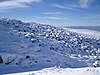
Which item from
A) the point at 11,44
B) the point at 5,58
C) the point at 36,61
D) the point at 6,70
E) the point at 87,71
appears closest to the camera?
the point at 87,71

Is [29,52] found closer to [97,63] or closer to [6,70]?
[6,70]

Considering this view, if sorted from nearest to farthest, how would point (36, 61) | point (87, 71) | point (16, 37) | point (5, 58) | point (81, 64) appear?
point (87, 71) → point (5, 58) → point (36, 61) → point (81, 64) → point (16, 37)

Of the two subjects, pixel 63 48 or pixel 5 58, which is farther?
pixel 63 48

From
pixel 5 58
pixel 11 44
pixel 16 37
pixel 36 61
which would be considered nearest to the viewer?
pixel 5 58

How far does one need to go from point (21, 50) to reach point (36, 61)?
14.9 ft

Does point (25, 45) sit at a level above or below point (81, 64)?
above

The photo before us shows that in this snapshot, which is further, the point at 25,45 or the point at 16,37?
the point at 16,37

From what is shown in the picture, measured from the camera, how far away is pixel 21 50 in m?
31.5

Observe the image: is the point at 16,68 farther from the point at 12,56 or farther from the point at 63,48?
the point at 63,48

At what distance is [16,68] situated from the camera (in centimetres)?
2511

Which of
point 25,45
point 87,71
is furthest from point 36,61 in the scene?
point 87,71

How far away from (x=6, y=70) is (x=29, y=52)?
7.84 metres

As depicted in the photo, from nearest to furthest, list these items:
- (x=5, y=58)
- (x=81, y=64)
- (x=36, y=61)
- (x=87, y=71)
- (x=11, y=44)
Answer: (x=87, y=71)
(x=5, y=58)
(x=36, y=61)
(x=81, y=64)
(x=11, y=44)

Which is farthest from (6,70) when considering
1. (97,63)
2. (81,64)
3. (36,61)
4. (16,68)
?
(97,63)
